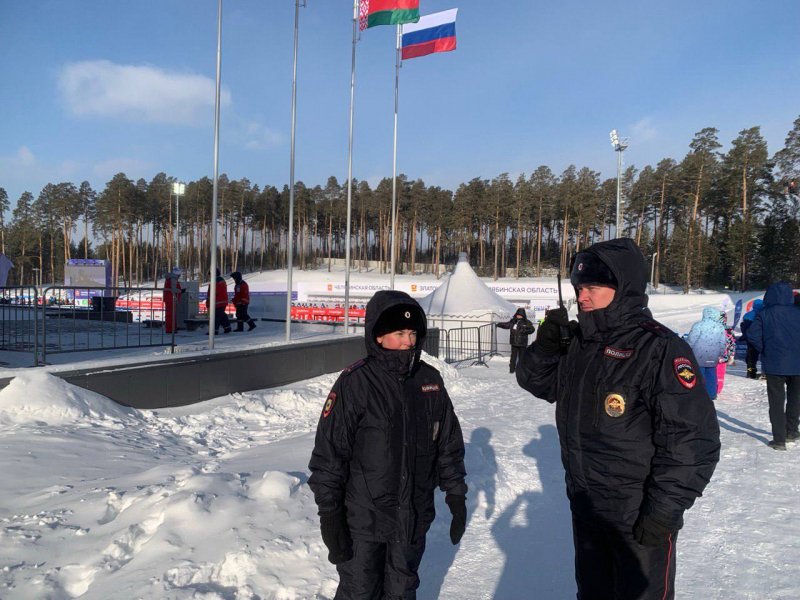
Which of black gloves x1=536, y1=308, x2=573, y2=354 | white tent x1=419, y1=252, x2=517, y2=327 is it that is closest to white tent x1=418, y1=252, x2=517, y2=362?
white tent x1=419, y1=252, x2=517, y2=327

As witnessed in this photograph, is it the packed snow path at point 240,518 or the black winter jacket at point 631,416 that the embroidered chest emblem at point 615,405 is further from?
the packed snow path at point 240,518

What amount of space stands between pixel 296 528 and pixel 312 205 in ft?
262

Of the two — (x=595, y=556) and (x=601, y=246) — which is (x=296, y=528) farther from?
(x=601, y=246)

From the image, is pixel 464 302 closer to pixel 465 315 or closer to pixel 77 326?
pixel 465 315

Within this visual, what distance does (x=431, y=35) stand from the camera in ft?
54.3

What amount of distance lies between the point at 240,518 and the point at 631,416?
108 inches

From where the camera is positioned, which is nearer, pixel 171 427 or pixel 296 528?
pixel 296 528

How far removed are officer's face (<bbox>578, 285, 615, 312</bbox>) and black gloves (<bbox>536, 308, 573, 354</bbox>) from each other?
15 centimetres

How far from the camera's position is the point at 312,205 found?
8106 cm

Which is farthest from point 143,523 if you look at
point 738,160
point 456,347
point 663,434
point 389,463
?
point 738,160

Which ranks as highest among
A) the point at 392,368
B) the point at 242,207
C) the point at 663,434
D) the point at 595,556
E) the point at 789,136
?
the point at 789,136

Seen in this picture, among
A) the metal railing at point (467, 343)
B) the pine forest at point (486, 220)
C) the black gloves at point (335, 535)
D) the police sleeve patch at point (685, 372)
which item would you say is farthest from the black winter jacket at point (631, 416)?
the pine forest at point (486, 220)

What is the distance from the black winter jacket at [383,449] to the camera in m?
2.49

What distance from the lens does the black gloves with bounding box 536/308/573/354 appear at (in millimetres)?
2617
